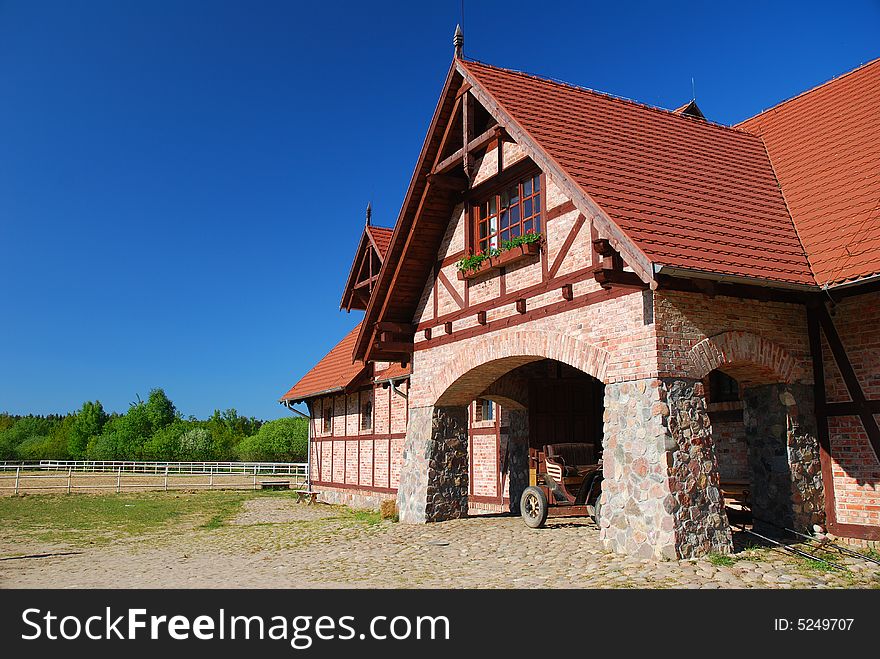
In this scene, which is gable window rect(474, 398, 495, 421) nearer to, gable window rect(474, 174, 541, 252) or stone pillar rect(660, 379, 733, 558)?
gable window rect(474, 174, 541, 252)

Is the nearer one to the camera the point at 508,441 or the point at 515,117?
the point at 515,117

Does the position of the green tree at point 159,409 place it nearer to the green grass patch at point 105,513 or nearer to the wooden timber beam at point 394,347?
the green grass patch at point 105,513

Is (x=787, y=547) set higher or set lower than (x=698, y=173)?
lower

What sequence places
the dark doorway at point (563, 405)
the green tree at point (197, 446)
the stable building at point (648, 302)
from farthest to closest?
the green tree at point (197, 446) → the dark doorway at point (563, 405) → the stable building at point (648, 302)

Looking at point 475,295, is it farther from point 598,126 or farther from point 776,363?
point 776,363

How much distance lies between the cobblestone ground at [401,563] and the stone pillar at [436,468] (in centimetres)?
44

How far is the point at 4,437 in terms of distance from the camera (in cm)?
7475

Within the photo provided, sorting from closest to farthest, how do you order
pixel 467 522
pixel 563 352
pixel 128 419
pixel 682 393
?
pixel 682 393 < pixel 563 352 < pixel 467 522 < pixel 128 419

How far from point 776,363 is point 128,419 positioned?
63822 mm

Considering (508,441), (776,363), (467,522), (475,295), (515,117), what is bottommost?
(467,522)

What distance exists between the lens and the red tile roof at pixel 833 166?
30.5 feet

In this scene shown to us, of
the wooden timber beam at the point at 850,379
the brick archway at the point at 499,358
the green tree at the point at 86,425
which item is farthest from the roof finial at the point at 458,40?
the green tree at the point at 86,425

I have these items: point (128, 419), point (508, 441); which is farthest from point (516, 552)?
point (128, 419)

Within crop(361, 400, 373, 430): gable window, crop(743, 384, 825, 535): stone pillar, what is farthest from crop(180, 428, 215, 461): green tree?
crop(743, 384, 825, 535): stone pillar
